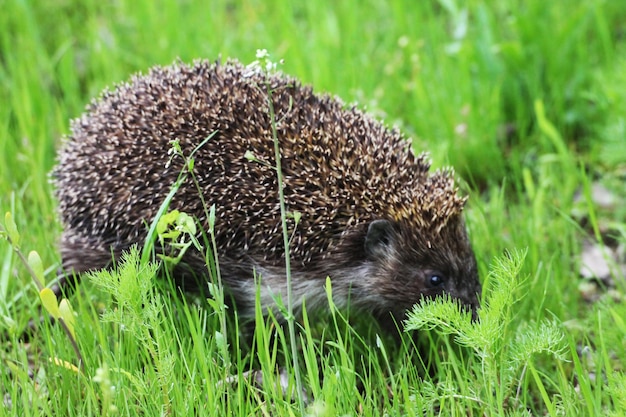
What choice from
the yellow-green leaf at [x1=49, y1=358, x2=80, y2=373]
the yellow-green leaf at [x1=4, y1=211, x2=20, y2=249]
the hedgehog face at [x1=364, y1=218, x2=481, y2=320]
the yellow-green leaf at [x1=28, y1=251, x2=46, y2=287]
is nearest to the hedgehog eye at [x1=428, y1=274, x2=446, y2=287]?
the hedgehog face at [x1=364, y1=218, x2=481, y2=320]

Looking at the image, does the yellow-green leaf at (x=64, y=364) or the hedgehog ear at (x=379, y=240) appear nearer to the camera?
the yellow-green leaf at (x=64, y=364)

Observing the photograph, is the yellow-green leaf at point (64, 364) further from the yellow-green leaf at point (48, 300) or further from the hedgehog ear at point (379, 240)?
the hedgehog ear at point (379, 240)

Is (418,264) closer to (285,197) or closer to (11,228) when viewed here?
(285,197)

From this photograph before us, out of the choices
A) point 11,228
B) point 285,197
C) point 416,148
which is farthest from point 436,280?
point 11,228

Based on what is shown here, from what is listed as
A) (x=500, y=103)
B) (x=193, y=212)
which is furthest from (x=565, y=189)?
(x=193, y=212)

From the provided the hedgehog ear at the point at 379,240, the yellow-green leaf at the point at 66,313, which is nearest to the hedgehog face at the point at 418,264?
the hedgehog ear at the point at 379,240

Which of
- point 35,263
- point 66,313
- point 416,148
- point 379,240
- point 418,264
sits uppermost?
point 416,148

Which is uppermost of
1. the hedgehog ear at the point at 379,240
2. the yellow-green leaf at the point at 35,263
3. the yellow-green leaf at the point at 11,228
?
the hedgehog ear at the point at 379,240

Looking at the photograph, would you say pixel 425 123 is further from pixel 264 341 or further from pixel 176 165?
pixel 264 341

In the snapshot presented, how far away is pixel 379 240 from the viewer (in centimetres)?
Result: 498

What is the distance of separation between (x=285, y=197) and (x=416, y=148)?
89.4 inches

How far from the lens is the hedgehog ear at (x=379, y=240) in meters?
4.90

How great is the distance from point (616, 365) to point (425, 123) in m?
2.92

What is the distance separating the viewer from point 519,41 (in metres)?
7.51
